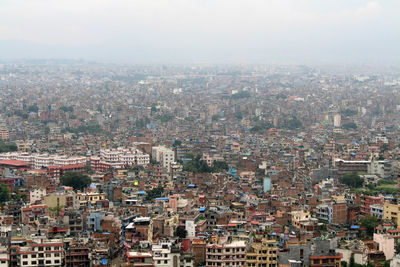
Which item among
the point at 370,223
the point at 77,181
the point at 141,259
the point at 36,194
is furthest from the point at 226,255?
the point at 77,181

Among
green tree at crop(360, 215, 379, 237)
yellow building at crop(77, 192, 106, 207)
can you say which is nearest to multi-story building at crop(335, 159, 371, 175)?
green tree at crop(360, 215, 379, 237)

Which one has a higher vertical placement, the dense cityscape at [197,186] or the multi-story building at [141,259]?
the multi-story building at [141,259]

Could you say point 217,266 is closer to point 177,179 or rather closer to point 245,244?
point 245,244

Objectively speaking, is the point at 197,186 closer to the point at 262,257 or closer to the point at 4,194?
the point at 4,194

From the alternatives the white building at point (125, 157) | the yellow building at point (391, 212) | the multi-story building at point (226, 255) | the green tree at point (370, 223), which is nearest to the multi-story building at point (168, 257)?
the multi-story building at point (226, 255)

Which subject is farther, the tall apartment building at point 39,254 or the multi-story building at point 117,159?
the multi-story building at point 117,159

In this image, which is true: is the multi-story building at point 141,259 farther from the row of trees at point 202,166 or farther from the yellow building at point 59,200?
the row of trees at point 202,166
